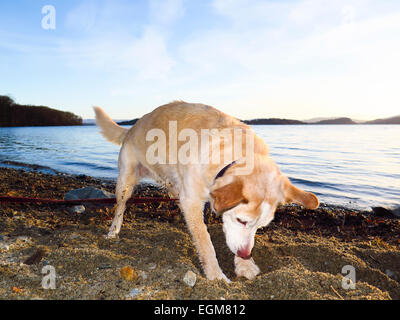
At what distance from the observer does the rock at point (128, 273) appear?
2.43 m

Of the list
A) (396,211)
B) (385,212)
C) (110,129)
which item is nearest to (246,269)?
(110,129)

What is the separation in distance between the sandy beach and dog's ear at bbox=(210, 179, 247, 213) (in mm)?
703

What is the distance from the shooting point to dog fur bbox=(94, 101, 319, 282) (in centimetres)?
255

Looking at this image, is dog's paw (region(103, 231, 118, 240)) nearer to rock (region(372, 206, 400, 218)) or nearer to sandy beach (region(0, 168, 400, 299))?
sandy beach (region(0, 168, 400, 299))

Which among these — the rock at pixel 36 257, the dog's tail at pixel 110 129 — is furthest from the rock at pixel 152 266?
the dog's tail at pixel 110 129

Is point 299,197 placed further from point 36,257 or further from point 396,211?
point 396,211

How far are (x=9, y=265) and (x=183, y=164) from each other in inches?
78.4

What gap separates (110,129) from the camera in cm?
468

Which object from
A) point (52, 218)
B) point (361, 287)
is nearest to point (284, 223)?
point (361, 287)

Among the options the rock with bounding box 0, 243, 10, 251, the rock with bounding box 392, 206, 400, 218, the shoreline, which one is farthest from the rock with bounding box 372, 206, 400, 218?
the rock with bounding box 0, 243, 10, 251

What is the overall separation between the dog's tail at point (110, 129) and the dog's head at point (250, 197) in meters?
2.58

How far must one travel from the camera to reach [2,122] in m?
59.4

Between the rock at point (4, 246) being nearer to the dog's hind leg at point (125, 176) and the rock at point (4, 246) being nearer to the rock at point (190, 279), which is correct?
the dog's hind leg at point (125, 176)
